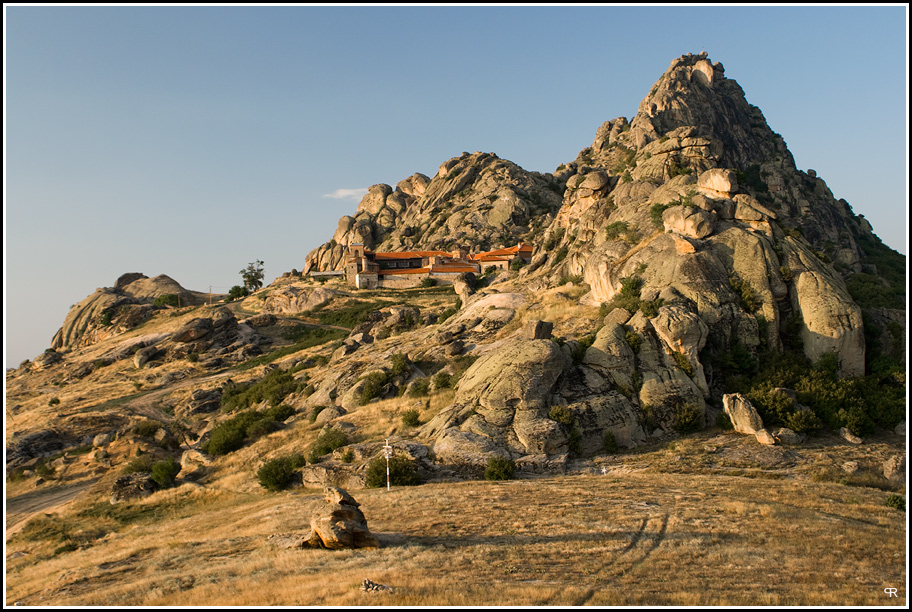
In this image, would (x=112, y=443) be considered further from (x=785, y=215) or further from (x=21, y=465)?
(x=785, y=215)

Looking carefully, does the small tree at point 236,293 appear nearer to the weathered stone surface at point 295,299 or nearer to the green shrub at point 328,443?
the weathered stone surface at point 295,299

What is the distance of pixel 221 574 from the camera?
53.6 ft

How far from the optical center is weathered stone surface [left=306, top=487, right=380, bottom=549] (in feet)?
57.7

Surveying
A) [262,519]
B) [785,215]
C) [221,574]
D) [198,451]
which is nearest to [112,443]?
[198,451]

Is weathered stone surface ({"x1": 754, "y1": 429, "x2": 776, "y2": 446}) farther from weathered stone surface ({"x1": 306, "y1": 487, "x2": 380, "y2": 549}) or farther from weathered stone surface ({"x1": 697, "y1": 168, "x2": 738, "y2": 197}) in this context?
weathered stone surface ({"x1": 697, "y1": 168, "x2": 738, "y2": 197})

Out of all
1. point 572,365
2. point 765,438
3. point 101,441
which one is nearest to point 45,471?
point 101,441

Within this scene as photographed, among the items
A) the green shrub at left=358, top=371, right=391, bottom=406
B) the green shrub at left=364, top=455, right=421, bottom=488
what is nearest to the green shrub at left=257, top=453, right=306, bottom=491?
the green shrub at left=364, top=455, right=421, bottom=488

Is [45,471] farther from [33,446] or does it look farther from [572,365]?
[572,365]

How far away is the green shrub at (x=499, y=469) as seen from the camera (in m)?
27.4

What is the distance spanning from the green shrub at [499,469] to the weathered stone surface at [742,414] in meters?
12.6

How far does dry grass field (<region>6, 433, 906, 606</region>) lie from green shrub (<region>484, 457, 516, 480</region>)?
0.80m

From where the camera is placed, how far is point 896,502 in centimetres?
2206

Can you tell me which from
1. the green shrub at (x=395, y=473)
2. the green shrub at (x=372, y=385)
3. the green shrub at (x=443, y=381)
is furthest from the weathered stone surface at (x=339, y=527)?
the green shrub at (x=372, y=385)

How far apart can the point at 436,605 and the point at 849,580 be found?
1066cm
